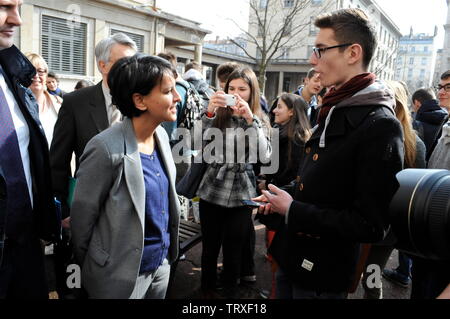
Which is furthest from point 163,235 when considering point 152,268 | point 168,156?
point 168,156

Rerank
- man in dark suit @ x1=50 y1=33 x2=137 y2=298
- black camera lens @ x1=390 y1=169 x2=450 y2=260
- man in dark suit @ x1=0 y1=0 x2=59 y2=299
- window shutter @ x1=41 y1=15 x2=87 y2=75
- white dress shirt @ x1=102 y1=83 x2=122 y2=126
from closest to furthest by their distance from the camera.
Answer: black camera lens @ x1=390 y1=169 x2=450 y2=260, man in dark suit @ x1=0 y1=0 x2=59 y2=299, man in dark suit @ x1=50 y1=33 x2=137 y2=298, white dress shirt @ x1=102 y1=83 x2=122 y2=126, window shutter @ x1=41 y1=15 x2=87 y2=75

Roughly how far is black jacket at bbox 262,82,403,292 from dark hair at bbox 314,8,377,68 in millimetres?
201

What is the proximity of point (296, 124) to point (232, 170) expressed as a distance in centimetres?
96

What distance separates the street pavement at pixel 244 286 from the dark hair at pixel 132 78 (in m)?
1.99

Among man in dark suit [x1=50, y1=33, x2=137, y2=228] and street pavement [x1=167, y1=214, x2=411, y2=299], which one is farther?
street pavement [x1=167, y1=214, x2=411, y2=299]

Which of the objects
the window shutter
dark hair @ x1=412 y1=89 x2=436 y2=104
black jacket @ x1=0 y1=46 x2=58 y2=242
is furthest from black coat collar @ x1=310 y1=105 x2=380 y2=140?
the window shutter

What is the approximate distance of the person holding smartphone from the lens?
A: 307cm

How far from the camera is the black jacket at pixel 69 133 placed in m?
2.38

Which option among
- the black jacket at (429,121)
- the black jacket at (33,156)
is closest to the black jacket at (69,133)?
the black jacket at (33,156)

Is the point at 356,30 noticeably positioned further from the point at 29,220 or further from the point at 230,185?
the point at 29,220

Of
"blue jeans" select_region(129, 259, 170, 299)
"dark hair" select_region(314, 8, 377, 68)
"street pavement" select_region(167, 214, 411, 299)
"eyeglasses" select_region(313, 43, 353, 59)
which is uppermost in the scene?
"dark hair" select_region(314, 8, 377, 68)

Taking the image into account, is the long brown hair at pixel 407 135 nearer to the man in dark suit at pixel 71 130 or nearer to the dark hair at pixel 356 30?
the dark hair at pixel 356 30

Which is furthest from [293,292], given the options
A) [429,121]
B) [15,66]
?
[429,121]

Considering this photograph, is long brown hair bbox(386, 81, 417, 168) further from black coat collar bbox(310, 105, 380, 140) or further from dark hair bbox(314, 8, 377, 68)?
black coat collar bbox(310, 105, 380, 140)
